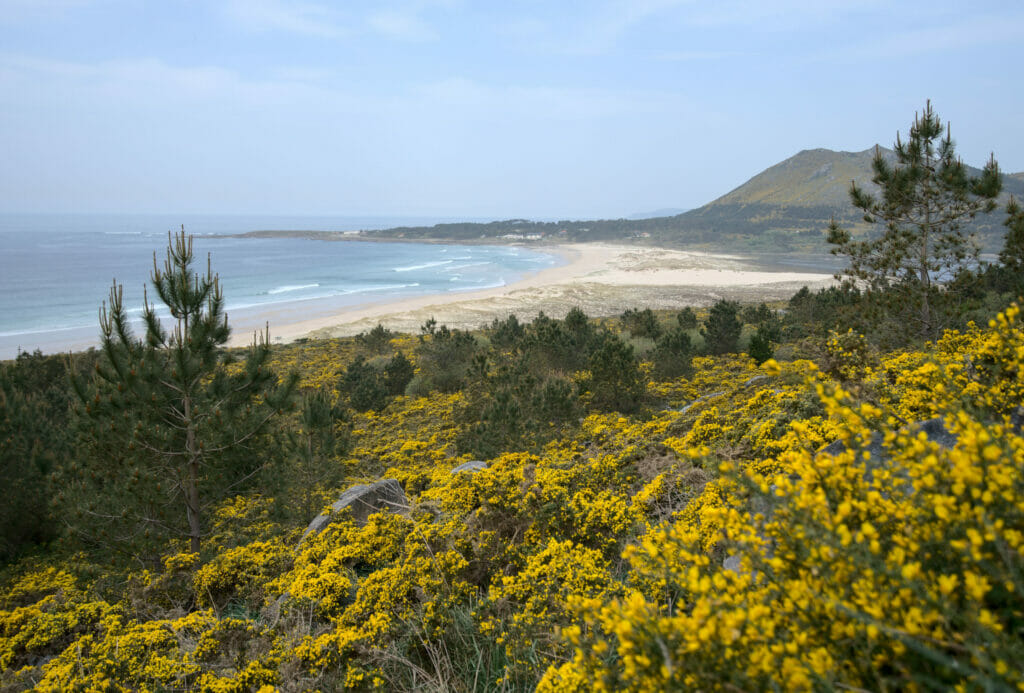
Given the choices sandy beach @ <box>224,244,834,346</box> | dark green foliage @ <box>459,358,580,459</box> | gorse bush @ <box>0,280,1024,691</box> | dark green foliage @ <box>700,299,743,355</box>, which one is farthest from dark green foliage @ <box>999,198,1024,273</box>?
sandy beach @ <box>224,244,834,346</box>

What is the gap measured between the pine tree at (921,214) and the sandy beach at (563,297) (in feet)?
81.7

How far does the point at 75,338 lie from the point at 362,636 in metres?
39.7

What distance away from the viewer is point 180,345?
745cm

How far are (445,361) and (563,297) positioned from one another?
27.2m

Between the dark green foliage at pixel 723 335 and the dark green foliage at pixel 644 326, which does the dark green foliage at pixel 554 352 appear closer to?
the dark green foliage at pixel 723 335

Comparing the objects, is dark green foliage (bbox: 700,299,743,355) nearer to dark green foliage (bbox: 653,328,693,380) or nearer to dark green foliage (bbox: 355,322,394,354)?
dark green foliage (bbox: 653,328,693,380)

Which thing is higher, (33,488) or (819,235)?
(819,235)

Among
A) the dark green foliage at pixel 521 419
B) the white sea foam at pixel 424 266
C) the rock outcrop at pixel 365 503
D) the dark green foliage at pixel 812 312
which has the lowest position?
the rock outcrop at pixel 365 503

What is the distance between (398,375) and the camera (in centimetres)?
1902

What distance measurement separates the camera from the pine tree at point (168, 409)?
23.8 feet

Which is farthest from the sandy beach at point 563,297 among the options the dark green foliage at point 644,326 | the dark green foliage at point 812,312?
the dark green foliage at point 812,312

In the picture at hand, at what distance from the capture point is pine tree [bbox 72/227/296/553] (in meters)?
7.25

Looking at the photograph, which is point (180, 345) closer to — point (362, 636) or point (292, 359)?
point (362, 636)

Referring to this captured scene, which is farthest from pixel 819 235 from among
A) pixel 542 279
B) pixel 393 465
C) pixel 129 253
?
pixel 129 253
